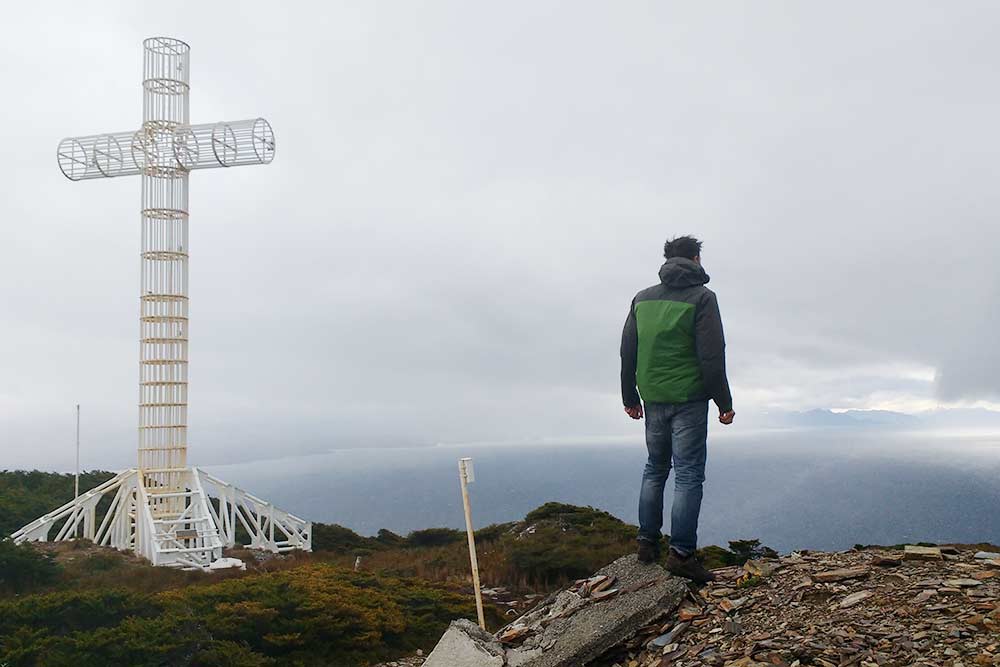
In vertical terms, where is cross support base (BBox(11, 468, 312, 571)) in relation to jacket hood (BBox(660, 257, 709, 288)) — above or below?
below

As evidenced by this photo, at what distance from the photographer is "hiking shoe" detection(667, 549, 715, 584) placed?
6.09 metres

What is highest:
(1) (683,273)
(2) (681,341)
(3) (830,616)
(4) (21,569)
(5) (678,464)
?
(1) (683,273)

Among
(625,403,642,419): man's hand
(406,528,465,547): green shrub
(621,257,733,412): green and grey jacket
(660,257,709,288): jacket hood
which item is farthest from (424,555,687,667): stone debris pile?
(406,528,465,547): green shrub

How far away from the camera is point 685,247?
6.29 m

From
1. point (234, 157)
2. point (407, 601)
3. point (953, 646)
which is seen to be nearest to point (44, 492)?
point (234, 157)

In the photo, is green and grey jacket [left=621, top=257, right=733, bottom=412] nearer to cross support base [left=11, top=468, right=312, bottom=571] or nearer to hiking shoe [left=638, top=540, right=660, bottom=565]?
hiking shoe [left=638, top=540, right=660, bottom=565]

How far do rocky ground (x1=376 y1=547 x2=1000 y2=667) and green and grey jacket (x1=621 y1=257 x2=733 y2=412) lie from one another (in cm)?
138

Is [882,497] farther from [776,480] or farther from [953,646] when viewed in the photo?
[953,646]

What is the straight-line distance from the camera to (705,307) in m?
5.90

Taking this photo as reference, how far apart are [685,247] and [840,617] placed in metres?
2.77

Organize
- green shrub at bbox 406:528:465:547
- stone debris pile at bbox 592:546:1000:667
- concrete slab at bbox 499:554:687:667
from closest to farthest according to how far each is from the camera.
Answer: stone debris pile at bbox 592:546:1000:667, concrete slab at bbox 499:554:687:667, green shrub at bbox 406:528:465:547

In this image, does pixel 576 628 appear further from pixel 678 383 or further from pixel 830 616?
pixel 678 383

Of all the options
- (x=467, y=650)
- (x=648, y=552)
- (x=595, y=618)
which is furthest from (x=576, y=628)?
(x=648, y=552)

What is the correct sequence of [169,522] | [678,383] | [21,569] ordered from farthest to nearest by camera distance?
[169,522] → [21,569] → [678,383]
